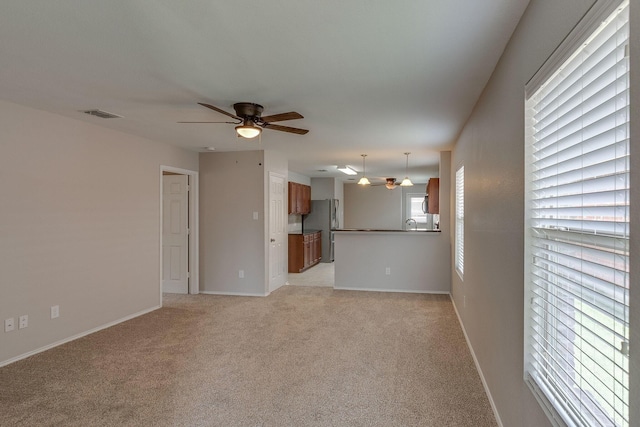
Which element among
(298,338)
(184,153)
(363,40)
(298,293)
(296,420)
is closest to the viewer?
(363,40)

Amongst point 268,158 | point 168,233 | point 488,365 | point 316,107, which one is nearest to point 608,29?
point 488,365

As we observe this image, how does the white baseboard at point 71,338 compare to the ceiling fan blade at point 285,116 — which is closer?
the ceiling fan blade at point 285,116

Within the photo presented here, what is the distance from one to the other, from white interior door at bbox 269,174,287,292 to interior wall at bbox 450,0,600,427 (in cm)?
361

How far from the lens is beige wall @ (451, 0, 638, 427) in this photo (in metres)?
1.67

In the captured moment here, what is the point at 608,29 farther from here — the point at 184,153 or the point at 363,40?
the point at 184,153

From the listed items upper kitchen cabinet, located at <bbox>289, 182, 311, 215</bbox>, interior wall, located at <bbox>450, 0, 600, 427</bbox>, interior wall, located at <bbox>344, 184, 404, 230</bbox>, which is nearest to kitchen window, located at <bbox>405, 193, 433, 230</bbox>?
interior wall, located at <bbox>344, 184, 404, 230</bbox>

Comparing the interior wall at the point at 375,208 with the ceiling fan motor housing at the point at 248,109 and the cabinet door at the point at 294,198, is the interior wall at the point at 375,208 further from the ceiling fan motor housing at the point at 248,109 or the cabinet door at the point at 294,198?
the ceiling fan motor housing at the point at 248,109

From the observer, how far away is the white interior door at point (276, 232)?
250 inches

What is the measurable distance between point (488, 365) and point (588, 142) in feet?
6.85

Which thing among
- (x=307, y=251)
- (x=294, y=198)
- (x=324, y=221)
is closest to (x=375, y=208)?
(x=324, y=221)

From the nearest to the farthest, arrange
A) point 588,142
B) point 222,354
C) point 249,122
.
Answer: point 588,142, point 249,122, point 222,354

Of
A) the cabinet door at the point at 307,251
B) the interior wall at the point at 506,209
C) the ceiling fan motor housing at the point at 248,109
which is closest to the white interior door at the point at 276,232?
the cabinet door at the point at 307,251

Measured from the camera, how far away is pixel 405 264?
6.45 metres

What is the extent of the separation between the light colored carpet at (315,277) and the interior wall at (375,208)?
321 centimetres
